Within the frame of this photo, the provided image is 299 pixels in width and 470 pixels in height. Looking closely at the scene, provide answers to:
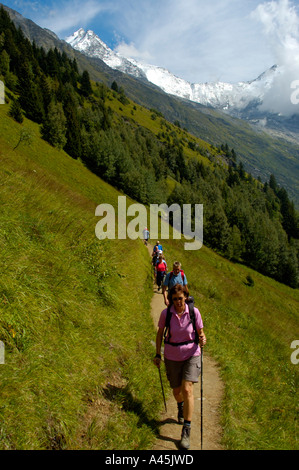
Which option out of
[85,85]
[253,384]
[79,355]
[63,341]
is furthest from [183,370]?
[85,85]

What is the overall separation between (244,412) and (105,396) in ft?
11.6

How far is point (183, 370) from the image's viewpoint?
5.14 m

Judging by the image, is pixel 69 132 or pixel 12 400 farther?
pixel 69 132

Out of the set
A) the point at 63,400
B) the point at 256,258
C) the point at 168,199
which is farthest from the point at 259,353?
the point at 168,199

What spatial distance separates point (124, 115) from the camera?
491 feet

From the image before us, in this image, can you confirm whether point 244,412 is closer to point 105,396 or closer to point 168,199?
point 105,396

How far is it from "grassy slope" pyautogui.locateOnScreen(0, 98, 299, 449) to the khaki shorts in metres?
0.81

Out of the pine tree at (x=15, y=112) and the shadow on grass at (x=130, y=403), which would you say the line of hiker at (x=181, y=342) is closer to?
the shadow on grass at (x=130, y=403)

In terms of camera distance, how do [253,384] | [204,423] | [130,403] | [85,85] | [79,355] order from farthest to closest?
[85,85] < [253,384] < [204,423] < [130,403] < [79,355]

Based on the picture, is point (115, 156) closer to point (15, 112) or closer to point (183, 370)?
point (15, 112)

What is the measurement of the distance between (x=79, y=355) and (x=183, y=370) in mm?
1991
